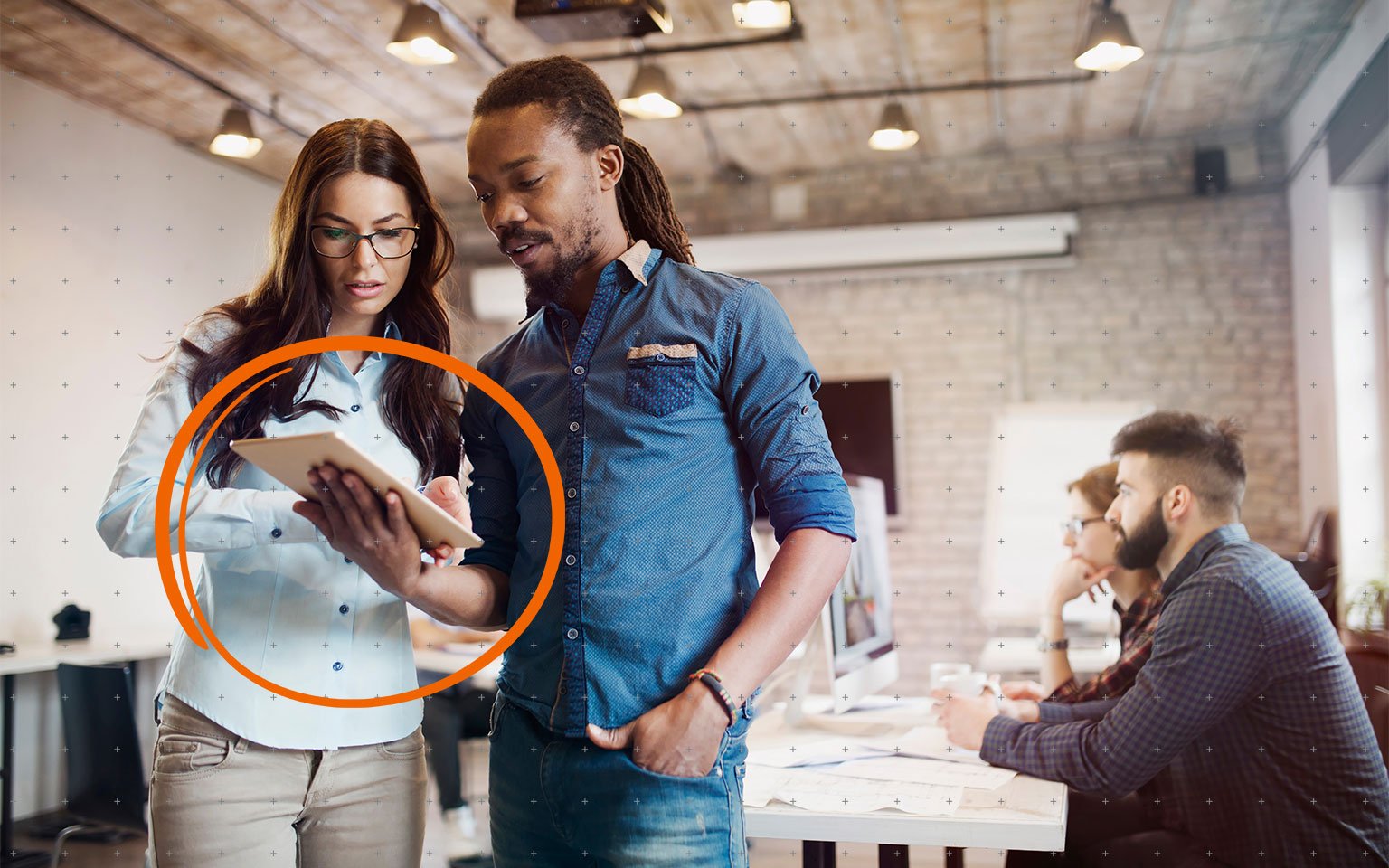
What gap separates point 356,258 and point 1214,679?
3.80 feet

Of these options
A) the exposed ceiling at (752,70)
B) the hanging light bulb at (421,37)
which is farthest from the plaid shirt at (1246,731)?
the hanging light bulb at (421,37)

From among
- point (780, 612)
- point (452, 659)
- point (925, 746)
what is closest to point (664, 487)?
point (780, 612)

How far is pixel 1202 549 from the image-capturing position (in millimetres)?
1527

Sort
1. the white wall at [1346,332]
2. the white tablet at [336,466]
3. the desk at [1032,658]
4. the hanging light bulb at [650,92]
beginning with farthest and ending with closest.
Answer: the hanging light bulb at [650,92], the desk at [1032,658], the white wall at [1346,332], the white tablet at [336,466]

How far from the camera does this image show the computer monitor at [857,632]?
5.67 feet

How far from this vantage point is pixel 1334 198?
255 centimetres

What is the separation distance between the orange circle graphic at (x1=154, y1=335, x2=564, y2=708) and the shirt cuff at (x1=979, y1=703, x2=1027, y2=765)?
2.54 feet

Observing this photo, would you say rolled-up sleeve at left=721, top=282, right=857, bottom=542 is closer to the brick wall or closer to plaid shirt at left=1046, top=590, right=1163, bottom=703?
plaid shirt at left=1046, top=590, right=1163, bottom=703

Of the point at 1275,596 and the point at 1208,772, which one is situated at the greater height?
the point at 1275,596

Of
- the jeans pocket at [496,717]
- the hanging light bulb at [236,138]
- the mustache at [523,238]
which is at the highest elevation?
the hanging light bulb at [236,138]

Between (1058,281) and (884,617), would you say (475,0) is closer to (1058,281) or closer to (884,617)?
(884,617)

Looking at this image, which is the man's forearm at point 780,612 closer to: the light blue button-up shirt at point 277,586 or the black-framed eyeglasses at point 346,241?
the light blue button-up shirt at point 277,586

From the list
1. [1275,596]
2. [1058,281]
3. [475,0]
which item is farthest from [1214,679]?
[1058,281]

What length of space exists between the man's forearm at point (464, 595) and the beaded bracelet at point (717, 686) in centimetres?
25
